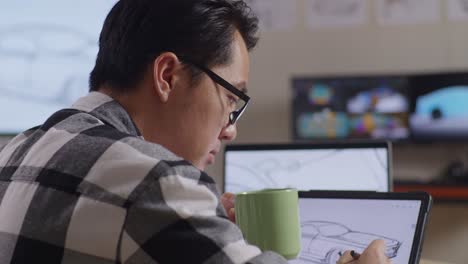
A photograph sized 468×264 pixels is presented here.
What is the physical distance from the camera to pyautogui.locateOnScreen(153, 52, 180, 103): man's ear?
0.86 meters

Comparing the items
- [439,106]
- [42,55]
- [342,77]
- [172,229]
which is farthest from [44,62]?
[172,229]

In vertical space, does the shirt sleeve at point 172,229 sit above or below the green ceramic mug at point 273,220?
above

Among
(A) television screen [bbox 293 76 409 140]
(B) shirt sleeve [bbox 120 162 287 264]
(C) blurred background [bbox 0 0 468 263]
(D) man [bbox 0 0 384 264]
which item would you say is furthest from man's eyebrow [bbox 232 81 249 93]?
(A) television screen [bbox 293 76 409 140]

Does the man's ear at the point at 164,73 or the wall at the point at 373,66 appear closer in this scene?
the man's ear at the point at 164,73

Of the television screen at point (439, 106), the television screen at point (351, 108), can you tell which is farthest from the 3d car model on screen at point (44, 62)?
the television screen at point (439, 106)

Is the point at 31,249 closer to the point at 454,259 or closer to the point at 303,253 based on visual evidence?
the point at 303,253

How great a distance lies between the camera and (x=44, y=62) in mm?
3088

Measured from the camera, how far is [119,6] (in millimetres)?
952

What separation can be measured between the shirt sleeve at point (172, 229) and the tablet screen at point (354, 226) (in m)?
0.38

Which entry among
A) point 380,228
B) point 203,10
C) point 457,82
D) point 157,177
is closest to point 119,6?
point 203,10

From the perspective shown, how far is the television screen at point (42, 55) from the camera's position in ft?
9.98

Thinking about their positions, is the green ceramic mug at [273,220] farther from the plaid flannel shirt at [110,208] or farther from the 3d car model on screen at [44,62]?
the 3d car model on screen at [44,62]

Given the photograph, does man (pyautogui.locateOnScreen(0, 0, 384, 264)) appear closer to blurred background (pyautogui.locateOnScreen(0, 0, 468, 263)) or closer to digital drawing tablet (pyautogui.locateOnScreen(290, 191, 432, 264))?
digital drawing tablet (pyautogui.locateOnScreen(290, 191, 432, 264))

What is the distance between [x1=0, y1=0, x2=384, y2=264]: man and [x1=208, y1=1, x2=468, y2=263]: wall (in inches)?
93.2
